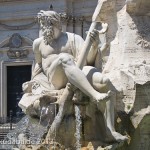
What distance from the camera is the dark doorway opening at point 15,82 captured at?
71.9ft

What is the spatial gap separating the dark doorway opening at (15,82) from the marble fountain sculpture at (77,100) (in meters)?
16.3

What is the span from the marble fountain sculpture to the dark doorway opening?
53.3 feet

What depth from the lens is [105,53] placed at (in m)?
6.01

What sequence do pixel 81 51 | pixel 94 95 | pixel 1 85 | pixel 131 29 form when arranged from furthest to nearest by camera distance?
pixel 1 85 < pixel 131 29 < pixel 81 51 < pixel 94 95

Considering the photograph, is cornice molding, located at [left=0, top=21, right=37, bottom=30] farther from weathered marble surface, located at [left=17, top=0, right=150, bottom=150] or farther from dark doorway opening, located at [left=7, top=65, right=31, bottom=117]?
weathered marble surface, located at [left=17, top=0, right=150, bottom=150]

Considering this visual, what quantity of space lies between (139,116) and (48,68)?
1.05 meters

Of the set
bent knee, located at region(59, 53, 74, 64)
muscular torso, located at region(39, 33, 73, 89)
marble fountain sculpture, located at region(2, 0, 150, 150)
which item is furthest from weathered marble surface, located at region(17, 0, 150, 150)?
muscular torso, located at region(39, 33, 73, 89)

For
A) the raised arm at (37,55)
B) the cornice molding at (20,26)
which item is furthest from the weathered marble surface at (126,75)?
the cornice molding at (20,26)

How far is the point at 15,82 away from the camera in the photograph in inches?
878

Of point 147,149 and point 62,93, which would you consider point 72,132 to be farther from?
point 147,149

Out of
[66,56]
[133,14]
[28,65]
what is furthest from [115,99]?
[28,65]

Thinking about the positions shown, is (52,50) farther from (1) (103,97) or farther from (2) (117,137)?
(2) (117,137)

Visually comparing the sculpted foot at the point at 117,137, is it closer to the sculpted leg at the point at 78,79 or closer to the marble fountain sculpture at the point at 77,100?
the marble fountain sculpture at the point at 77,100

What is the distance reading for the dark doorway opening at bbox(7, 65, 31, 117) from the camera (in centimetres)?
2192
